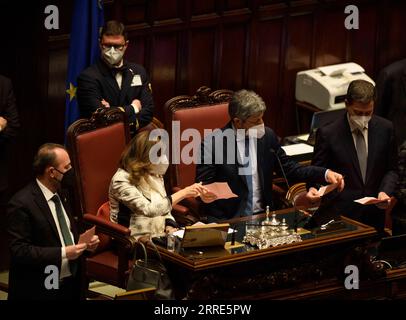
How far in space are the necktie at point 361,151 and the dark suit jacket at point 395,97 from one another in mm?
1675

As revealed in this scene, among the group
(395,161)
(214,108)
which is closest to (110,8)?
(214,108)

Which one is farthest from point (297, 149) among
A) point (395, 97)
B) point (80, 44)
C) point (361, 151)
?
point (80, 44)

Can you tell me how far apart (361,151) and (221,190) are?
1089 mm

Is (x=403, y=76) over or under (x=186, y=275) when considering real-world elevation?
over

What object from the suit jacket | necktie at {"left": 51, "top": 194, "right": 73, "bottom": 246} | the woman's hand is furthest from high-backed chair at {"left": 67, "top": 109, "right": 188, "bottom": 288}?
necktie at {"left": 51, "top": 194, "right": 73, "bottom": 246}

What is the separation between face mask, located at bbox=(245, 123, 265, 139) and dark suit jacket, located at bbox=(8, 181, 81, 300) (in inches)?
59.9

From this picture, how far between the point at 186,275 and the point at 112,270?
97 cm

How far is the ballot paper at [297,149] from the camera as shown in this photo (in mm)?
8203

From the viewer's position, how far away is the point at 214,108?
775cm

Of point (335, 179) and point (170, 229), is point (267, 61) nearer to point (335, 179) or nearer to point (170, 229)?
point (335, 179)

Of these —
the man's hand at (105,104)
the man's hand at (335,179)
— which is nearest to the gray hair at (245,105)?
the man's hand at (335,179)

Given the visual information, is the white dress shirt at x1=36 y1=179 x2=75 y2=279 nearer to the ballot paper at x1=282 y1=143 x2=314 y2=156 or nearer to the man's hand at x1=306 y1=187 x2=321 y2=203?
the man's hand at x1=306 y1=187 x2=321 y2=203

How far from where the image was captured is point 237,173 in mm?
6871
